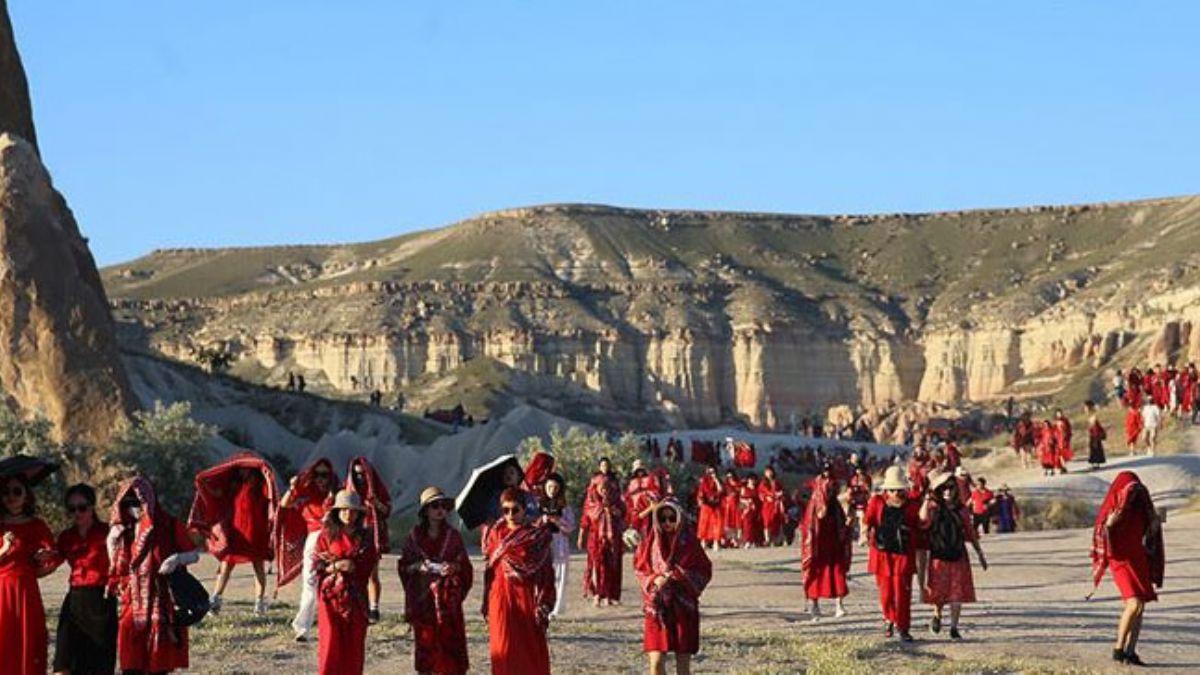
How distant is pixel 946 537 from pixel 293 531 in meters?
5.77

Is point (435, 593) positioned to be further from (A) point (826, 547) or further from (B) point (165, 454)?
(B) point (165, 454)

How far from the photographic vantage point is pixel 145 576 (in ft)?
45.1

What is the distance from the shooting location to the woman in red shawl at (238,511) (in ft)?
63.2

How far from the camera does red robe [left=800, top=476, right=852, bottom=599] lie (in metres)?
20.5

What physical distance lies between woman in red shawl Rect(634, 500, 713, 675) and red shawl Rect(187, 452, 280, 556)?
17.5ft

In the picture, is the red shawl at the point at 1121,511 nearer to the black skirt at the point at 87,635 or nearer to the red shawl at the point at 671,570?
the red shawl at the point at 671,570

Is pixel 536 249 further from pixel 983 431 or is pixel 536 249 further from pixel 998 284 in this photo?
pixel 983 431

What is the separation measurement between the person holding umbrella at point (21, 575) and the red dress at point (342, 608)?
67.1 inches

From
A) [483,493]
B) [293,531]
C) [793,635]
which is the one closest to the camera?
[483,493]

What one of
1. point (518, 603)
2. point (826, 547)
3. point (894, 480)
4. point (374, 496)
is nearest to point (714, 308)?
point (826, 547)

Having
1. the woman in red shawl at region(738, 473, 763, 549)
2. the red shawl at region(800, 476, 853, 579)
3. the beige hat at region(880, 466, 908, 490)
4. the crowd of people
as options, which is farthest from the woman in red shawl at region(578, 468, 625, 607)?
the woman in red shawl at region(738, 473, 763, 549)

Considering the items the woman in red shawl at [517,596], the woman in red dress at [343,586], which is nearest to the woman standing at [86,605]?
the woman in red dress at [343,586]

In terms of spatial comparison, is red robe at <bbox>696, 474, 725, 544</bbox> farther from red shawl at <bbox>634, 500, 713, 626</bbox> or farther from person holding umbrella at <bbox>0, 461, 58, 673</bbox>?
person holding umbrella at <bbox>0, 461, 58, 673</bbox>

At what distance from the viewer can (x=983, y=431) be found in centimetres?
8306
